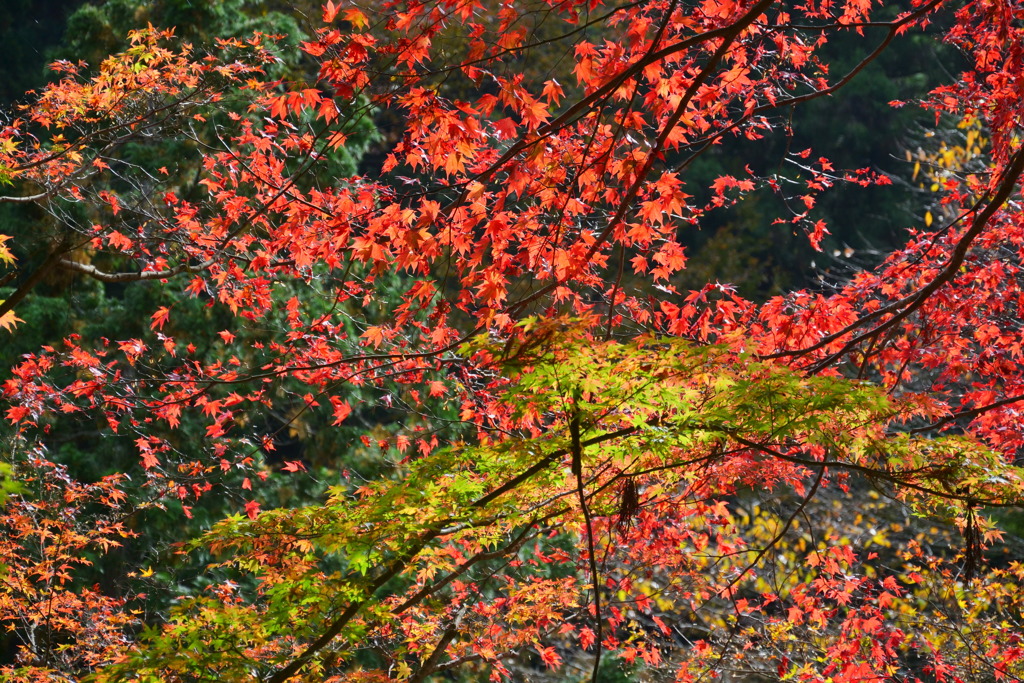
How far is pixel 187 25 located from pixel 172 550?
5.44 metres

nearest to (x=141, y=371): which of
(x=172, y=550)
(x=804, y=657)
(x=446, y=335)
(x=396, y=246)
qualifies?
(x=172, y=550)

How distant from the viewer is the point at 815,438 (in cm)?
305

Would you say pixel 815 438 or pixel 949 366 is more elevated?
pixel 949 366

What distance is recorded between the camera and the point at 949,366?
5195mm

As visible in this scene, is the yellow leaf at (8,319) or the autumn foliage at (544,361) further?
the yellow leaf at (8,319)

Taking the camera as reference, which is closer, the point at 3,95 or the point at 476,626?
the point at 476,626

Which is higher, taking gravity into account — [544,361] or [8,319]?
[8,319]

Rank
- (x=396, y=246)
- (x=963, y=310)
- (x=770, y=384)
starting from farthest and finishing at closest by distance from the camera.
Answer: (x=963, y=310) → (x=396, y=246) → (x=770, y=384)

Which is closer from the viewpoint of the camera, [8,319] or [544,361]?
[544,361]

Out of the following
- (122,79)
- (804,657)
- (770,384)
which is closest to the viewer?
(770,384)

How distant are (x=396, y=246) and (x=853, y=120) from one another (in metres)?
15.3

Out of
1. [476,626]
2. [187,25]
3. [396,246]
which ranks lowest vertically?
[476,626]

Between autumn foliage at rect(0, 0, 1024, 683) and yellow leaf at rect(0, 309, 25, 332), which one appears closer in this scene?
autumn foliage at rect(0, 0, 1024, 683)

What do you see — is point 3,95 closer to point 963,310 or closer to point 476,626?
point 476,626
